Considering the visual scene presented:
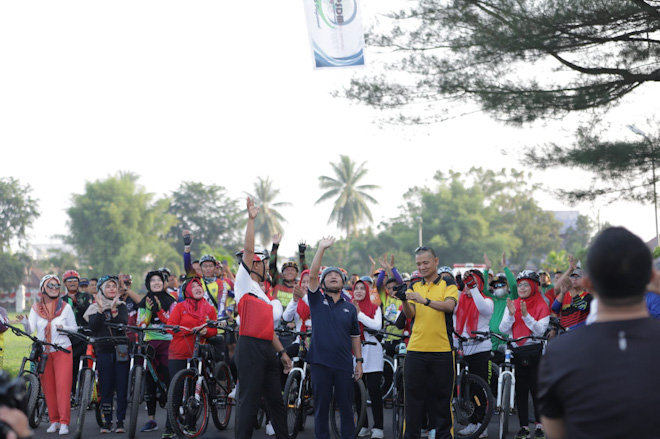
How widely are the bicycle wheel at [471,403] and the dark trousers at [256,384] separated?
8.52ft

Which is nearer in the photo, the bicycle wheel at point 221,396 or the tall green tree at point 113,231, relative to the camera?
the bicycle wheel at point 221,396

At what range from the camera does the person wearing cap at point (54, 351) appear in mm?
10484

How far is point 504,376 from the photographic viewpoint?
937 centimetres

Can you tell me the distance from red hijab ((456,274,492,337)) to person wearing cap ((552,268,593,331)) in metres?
1.09

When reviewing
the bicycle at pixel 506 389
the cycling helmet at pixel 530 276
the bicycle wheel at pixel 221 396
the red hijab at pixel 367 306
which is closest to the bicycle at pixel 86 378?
the bicycle wheel at pixel 221 396

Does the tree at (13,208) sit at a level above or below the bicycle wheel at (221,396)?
above

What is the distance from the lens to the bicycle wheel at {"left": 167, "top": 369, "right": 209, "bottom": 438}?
943 centimetres

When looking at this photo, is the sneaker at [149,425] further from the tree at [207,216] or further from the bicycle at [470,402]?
the tree at [207,216]

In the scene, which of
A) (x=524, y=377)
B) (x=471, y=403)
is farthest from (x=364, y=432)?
(x=524, y=377)

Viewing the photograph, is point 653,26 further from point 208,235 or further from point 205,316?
point 208,235

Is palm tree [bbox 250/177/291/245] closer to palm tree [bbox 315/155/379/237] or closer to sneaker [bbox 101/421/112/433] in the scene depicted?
palm tree [bbox 315/155/379/237]

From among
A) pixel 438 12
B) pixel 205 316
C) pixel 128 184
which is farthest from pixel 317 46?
pixel 128 184

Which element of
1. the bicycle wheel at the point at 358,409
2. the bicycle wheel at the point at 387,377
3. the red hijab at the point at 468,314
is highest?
the red hijab at the point at 468,314

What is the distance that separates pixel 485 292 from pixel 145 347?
4.43m
